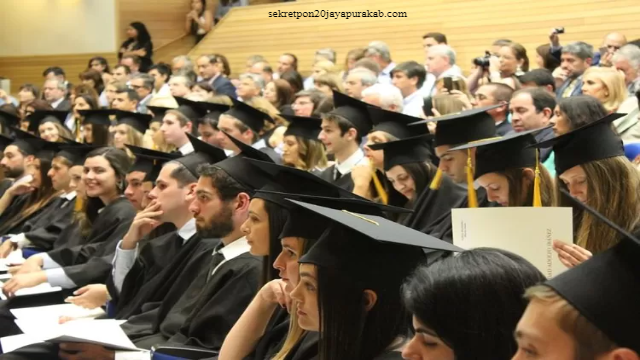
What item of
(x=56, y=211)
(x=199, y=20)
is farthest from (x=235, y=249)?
(x=199, y=20)

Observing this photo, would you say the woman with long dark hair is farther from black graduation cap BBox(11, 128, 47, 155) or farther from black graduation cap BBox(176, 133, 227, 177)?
black graduation cap BBox(176, 133, 227, 177)

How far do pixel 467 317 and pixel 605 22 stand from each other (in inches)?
329

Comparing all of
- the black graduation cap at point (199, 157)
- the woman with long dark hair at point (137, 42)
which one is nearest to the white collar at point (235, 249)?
the black graduation cap at point (199, 157)

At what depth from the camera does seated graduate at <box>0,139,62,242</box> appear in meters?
7.90

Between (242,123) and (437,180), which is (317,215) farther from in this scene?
(242,123)

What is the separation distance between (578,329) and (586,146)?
2.20 meters

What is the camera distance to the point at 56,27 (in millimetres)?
18016

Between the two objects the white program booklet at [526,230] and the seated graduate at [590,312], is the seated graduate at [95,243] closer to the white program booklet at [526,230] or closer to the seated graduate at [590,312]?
the white program booklet at [526,230]

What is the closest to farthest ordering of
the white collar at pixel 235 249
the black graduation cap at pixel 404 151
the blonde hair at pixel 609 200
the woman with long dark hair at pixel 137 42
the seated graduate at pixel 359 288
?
the seated graduate at pixel 359 288 < the blonde hair at pixel 609 200 < the white collar at pixel 235 249 < the black graduation cap at pixel 404 151 < the woman with long dark hair at pixel 137 42

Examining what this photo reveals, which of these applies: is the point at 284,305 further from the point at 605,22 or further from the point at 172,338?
the point at 605,22

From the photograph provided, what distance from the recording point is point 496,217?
3328 millimetres

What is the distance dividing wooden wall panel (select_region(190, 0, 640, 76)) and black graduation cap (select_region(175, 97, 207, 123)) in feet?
12.9

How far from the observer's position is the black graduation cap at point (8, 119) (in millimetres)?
11711

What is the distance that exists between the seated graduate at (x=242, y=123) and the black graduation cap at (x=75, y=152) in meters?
1.24
